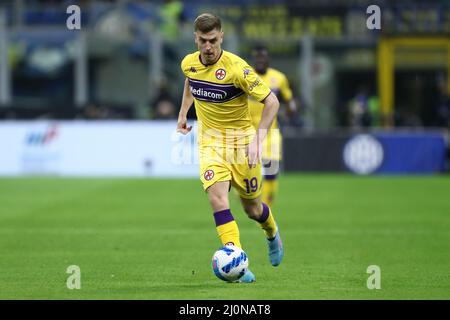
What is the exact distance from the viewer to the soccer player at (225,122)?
9367mm

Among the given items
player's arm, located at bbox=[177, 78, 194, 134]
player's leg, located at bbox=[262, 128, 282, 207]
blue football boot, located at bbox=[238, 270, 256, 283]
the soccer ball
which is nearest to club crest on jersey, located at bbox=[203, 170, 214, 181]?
player's arm, located at bbox=[177, 78, 194, 134]

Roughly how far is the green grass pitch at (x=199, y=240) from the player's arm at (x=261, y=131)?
1054 mm

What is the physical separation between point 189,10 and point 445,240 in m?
18.0

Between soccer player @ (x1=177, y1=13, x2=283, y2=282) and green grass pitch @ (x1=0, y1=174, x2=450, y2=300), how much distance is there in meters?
0.67

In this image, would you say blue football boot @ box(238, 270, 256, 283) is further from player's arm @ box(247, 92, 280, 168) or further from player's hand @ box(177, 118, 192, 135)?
player's hand @ box(177, 118, 192, 135)

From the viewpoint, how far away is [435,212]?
16859mm

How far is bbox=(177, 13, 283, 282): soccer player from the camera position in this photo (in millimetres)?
9367

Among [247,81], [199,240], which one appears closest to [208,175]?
[247,81]

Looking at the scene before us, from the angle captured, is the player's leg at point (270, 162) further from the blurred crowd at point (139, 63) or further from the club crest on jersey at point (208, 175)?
the blurred crowd at point (139, 63)

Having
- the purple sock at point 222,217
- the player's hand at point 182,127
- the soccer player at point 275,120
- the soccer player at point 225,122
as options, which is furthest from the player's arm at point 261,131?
the soccer player at point 275,120

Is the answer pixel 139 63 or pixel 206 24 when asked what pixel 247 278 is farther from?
pixel 139 63

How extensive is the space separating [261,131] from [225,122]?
50 centimetres
